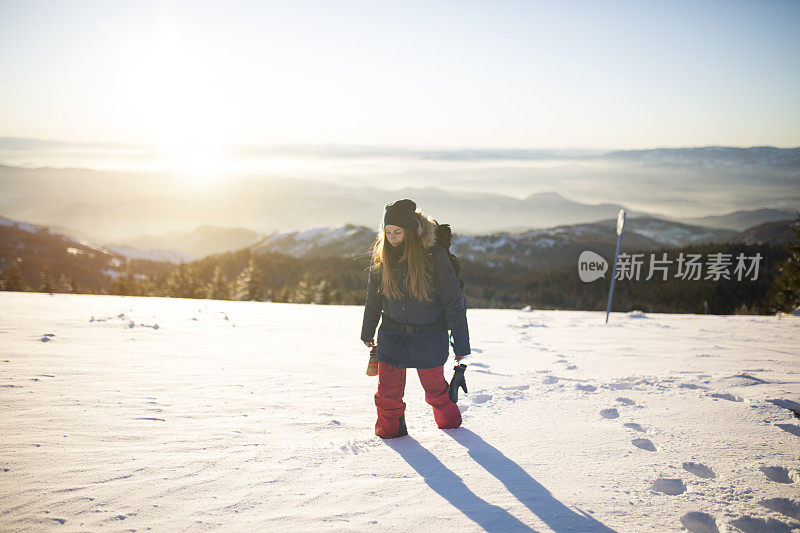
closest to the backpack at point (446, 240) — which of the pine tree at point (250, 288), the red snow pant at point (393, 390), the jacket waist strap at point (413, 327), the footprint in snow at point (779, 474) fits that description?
the jacket waist strap at point (413, 327)

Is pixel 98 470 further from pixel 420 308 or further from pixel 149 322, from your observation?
pixel 149 322

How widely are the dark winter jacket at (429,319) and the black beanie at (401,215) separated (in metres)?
0.14

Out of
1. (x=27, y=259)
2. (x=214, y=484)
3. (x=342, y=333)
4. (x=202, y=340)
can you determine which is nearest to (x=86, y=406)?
(x=214, y=484)

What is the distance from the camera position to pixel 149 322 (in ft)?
28.4

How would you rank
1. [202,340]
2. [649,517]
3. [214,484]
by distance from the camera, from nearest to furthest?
1. [649,517]
2. [214,484]
3. [202,340]

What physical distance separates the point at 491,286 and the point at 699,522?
137 m

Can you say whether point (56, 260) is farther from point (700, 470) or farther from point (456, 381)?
point (700, 470)

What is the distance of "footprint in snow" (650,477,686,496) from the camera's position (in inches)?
118

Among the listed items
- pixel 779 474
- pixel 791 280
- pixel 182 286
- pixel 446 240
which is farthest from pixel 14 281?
pixel 791 280

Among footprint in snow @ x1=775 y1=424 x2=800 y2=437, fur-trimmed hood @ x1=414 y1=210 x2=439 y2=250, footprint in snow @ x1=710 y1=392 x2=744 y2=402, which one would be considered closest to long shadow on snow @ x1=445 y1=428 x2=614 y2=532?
fur-trimmed hood @ x1=414 y1=210 x2=439 y2=250

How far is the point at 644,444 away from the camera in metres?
3.72

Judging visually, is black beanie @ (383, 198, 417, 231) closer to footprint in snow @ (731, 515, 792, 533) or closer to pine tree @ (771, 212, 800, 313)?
footprint in snow @ (731, 515, 792, 533)

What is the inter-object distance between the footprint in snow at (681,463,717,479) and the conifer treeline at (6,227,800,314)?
20677 millimetres

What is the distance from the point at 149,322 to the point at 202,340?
6.92 ft
